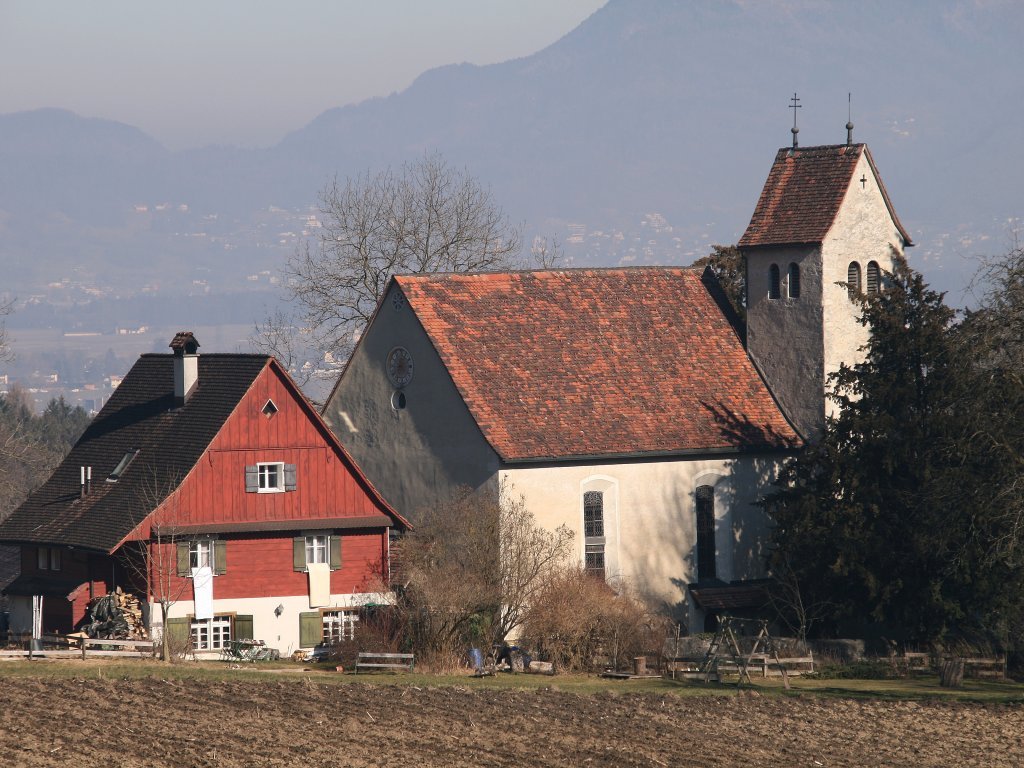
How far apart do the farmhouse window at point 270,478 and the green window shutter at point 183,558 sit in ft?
8.51

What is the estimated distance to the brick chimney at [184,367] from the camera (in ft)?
185

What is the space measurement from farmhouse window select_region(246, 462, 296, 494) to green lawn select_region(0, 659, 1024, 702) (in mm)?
5391

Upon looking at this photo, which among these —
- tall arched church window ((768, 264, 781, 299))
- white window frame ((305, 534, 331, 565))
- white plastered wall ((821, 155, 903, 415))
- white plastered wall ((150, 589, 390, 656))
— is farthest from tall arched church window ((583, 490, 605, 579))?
tall arched church window ((768, 264, 781, 299))

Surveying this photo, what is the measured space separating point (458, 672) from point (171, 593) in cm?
812

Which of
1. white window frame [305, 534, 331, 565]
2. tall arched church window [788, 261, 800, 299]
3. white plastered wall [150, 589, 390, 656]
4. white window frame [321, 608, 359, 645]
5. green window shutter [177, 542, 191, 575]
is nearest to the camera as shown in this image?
green window shutter [177, 542, 191, 575]

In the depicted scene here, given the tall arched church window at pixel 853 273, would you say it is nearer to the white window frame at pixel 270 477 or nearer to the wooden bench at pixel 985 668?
the wooden bench at pixel 985 668

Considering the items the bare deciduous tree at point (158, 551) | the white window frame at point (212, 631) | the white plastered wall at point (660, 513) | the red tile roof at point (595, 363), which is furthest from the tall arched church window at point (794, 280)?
the bare deciduous tree at point (158, 551)

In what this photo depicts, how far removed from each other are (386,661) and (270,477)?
24.4 feet

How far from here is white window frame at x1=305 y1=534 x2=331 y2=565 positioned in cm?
5472

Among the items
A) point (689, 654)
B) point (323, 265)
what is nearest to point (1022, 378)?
point (689, 654)

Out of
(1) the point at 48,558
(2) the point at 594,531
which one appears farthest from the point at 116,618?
(2) the point at 594,531

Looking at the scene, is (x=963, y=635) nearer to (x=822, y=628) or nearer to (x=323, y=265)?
(x=822, y=628)

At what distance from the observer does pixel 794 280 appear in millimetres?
61969

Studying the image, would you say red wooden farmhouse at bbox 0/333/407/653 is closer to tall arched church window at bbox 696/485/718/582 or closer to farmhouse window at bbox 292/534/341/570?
farmhouse window at bbox 292/534/341/570
